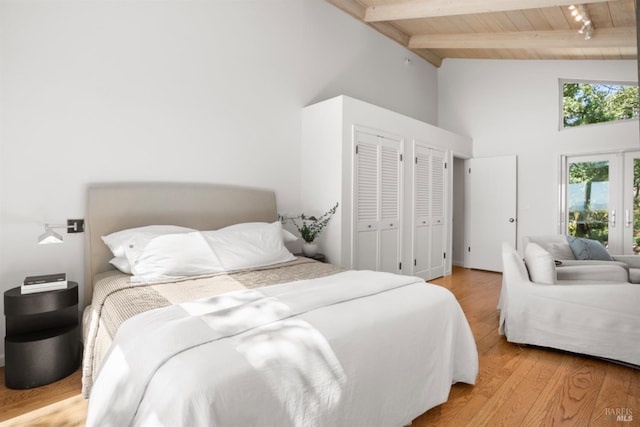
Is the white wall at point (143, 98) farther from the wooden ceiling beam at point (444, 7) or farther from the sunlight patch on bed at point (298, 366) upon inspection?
the sunlight patch on bed at point (298, 366)

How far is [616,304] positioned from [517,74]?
161 inches

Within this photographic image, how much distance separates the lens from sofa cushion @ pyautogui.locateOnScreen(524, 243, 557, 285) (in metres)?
2.60

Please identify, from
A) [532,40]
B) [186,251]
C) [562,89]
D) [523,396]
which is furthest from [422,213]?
[186,251]

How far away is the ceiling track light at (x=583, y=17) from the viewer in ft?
11.4

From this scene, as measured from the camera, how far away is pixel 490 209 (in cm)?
549

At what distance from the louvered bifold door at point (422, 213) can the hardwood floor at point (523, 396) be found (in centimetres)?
200

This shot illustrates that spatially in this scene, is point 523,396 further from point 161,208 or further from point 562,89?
point 562,89

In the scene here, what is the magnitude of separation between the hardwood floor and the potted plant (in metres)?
1.68

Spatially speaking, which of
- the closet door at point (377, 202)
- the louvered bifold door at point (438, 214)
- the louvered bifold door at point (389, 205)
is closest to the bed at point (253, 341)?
the closet door at point (377, 202)

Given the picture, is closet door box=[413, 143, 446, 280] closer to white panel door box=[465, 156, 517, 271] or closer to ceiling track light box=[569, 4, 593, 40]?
white panel door box=[465, 156, 517, 271]

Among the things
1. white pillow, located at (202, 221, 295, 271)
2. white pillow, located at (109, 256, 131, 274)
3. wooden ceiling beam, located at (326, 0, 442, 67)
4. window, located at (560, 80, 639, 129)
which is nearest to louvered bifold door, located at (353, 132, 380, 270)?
white pillow, located at (202, 221, 295, 271)

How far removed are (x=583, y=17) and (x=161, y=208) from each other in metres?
4.50

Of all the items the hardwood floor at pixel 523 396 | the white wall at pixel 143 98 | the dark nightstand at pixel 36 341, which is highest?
the white wall at pixel 143 98

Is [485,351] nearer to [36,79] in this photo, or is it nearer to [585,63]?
[36,79]
